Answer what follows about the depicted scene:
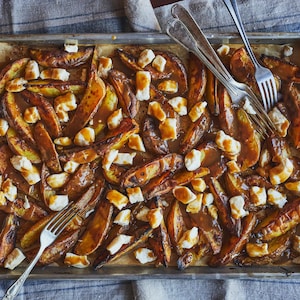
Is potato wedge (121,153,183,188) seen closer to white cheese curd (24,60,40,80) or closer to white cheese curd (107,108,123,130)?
white cheese curd (107,108,123,130)

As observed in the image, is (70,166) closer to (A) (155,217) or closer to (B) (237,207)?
(A) (155,217)

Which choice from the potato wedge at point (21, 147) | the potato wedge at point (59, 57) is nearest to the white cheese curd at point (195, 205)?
the potato wedge at point (21, 147)

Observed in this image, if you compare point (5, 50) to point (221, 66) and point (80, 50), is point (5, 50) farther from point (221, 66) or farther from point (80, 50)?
point (221, 66)

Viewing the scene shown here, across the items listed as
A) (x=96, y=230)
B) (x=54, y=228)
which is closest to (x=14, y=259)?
(x=54, y=228)

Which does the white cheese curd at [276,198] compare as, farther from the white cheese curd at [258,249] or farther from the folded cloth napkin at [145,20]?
the folded cloth napkin at [145,20]

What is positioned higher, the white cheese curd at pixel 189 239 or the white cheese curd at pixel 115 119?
the white cheese curd at pixel 115 119

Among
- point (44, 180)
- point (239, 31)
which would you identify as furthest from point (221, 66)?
point (44, 180)
